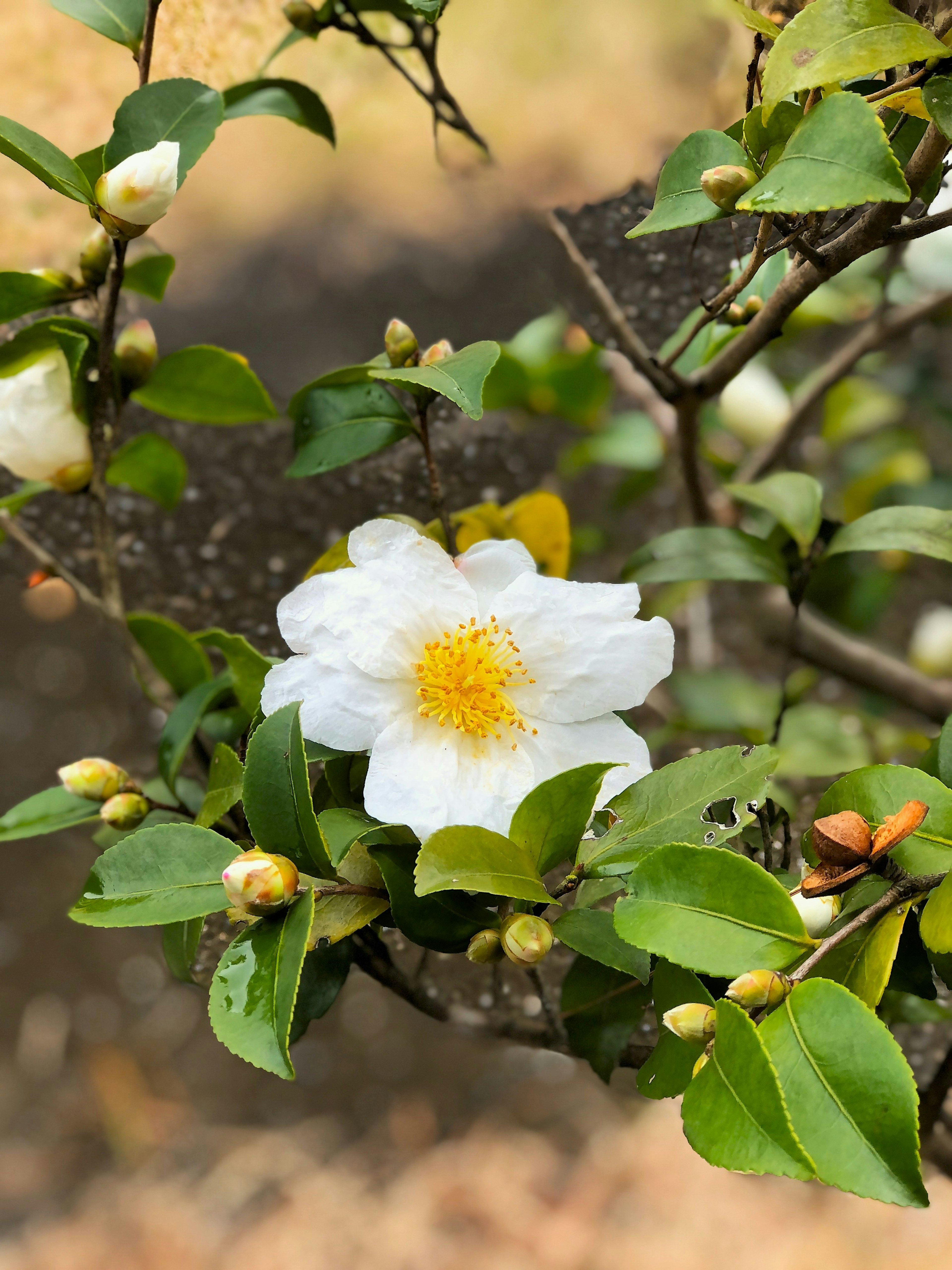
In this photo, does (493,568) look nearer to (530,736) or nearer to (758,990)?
(530,736)

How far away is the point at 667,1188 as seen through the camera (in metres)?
1.08

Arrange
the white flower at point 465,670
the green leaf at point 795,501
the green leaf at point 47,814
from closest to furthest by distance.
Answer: the white flower at point 465,670
the green leaf at point 47,814
the green leaf at point 795,501

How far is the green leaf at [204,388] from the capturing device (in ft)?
1.76

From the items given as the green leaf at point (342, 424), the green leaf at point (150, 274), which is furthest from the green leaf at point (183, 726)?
the green leaf at point (150, 274)

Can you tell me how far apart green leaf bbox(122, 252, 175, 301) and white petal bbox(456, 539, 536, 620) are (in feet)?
0.89

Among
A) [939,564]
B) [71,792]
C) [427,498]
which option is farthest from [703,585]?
[71,792]

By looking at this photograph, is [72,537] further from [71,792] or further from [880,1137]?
[880,1137]

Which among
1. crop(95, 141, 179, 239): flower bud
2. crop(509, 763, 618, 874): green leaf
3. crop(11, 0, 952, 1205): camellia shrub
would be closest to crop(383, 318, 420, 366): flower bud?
crop(11, 0, 952, 1205): camellia shrub

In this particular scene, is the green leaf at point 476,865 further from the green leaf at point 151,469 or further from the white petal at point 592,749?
the green leaf at point 151,469

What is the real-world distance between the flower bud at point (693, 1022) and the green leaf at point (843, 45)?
304mm

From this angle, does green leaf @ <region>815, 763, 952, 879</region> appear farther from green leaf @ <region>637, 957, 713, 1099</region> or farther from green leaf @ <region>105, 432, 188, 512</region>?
green leaf @ <region>105, 432, 188, 512</region>

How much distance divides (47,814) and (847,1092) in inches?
15.5

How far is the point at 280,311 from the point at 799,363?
2.40 ft

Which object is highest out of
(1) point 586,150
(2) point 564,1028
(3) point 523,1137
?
(1) point 586,150
